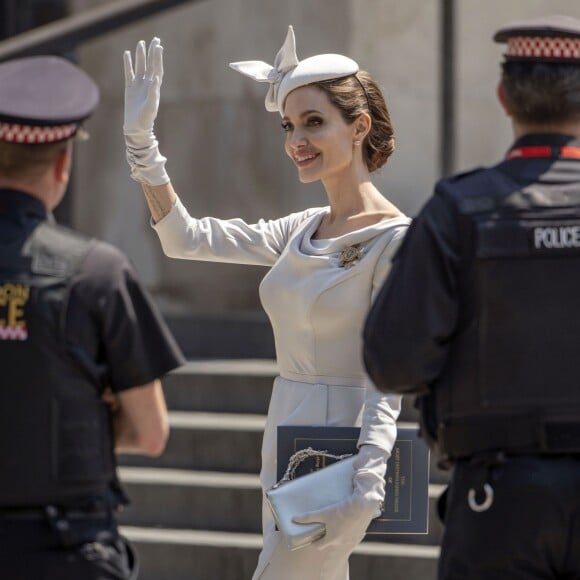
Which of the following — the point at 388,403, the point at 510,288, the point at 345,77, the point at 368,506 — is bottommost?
the point at 368,506

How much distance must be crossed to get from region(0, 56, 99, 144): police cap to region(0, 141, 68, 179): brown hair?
0.01m

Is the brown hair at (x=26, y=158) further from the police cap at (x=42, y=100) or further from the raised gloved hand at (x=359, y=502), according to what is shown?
the raised gloved hand at (x=359, y=502)

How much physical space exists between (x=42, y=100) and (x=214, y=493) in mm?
3450

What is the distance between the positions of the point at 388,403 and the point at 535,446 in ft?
3.01

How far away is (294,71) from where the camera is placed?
14.4ft

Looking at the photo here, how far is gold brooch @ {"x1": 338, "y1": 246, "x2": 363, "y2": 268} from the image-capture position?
4156 millimetres

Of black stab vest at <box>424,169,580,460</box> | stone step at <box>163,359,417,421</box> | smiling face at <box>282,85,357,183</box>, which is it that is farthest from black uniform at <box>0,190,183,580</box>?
stone step at <box>163,359,417,421</box>

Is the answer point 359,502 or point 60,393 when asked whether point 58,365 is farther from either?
point 359,502

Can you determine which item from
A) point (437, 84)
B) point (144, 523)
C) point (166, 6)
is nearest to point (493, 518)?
point (144, 523)

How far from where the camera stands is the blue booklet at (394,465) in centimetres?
411

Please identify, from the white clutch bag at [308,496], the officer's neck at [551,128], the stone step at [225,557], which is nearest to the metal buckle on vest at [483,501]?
the officer's neck at [551,128]

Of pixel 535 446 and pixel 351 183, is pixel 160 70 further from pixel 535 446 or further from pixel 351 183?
pixel 535 446

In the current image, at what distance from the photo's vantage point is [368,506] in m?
3.95

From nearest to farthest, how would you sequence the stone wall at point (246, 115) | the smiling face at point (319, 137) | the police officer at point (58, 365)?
1. the police officer at point (58, 365)
2. the smiling face at point (319, 137)
3. the stone wall at point (246, 115)
